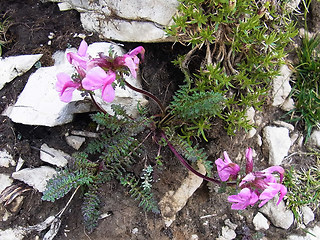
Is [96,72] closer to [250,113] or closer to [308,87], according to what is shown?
[250,113]

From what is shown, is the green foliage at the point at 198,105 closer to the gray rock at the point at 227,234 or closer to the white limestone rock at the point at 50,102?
the white limestone rock at the point at 50,102

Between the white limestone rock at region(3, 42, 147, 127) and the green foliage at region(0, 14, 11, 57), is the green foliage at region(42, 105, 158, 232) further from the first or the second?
the green foliage at region(0, 14, 11, 57)

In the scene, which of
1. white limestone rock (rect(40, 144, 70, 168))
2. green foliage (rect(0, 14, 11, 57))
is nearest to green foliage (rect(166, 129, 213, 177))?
white limestone rock (rect(40, 144, 70, 168))

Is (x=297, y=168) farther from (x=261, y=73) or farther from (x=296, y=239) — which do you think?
(x=261, y=73)

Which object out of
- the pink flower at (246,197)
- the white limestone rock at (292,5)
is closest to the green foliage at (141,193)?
the pink flower at (246,197)

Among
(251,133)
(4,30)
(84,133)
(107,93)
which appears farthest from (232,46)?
(4,30)
